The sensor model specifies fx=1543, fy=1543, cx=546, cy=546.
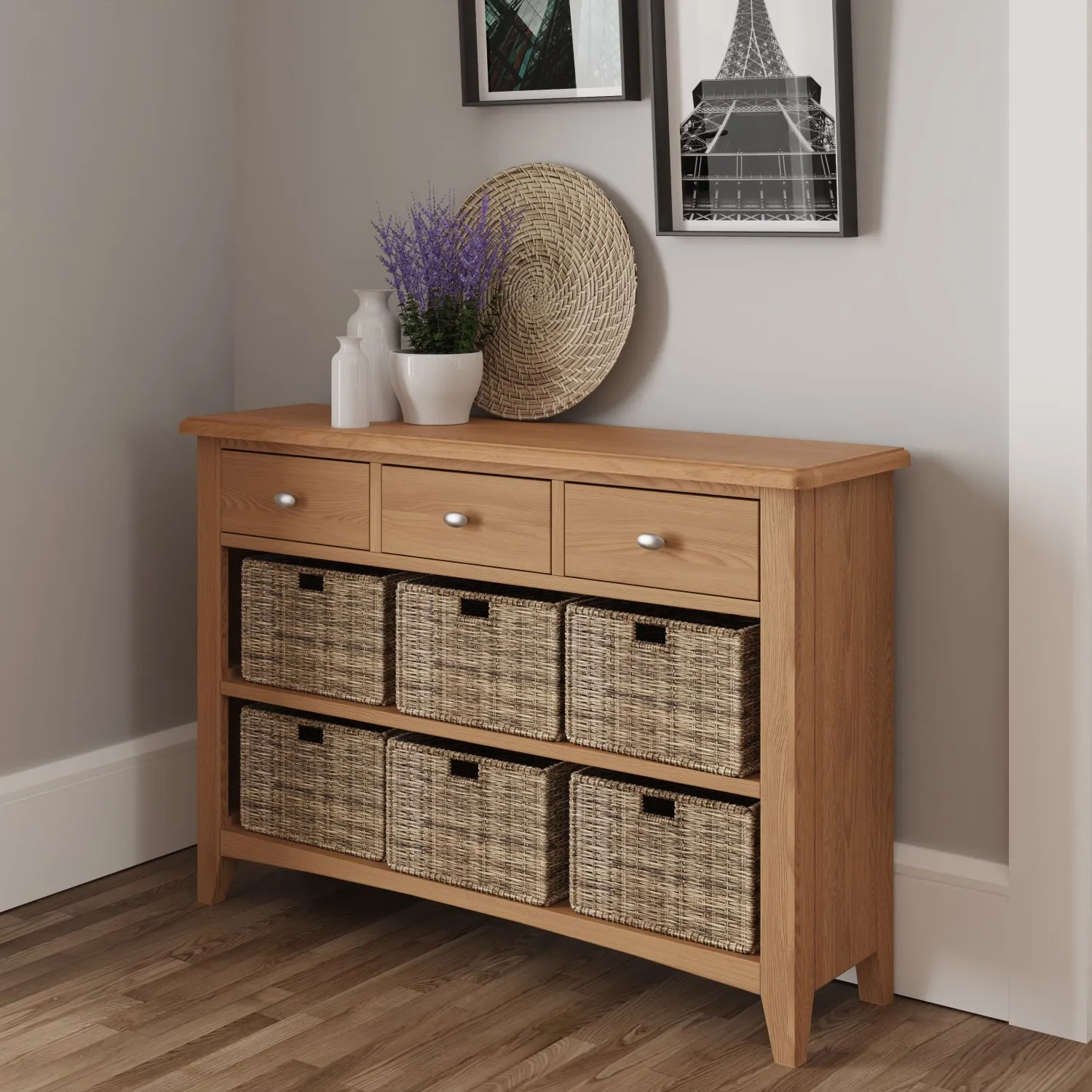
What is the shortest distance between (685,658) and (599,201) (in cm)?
91

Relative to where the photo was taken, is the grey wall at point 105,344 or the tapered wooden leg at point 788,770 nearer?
the tapered wooden leg at point 788,770

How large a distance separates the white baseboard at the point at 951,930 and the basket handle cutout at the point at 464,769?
2.38ft

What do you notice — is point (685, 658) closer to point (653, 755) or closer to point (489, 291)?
point (653, 755)

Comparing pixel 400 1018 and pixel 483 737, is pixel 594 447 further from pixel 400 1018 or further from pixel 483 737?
pixel 400 1018

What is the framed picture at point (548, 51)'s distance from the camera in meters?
2.73

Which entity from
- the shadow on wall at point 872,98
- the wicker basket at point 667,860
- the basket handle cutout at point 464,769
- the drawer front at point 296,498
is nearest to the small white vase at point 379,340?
the drawer front at point 296,498

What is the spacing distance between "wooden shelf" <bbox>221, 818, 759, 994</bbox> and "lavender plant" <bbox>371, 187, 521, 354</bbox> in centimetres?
95

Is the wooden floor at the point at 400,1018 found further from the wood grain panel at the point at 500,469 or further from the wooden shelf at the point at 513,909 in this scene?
the wood grain panel at the point at 500,469

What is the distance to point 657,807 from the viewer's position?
96.5 inches

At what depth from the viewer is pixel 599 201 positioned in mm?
2787

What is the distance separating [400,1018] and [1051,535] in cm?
129

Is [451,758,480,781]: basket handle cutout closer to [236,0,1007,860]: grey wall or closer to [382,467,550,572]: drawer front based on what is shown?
[382,467,550,572]: drawer front

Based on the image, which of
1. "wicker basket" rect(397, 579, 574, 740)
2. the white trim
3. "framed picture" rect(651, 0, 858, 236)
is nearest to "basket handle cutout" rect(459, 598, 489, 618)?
"wicker basket" rect(397, 579, 574, 740)

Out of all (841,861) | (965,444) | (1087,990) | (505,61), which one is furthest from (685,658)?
(505,61)
